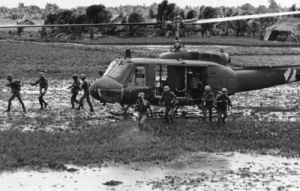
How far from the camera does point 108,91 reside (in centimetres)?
2272

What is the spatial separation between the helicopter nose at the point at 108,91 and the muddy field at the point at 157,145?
78cm

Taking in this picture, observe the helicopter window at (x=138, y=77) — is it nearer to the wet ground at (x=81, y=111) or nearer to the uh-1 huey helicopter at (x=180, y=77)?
the uh-1 huey helicopter at (x=180, y=77)

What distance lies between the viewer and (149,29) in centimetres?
7844

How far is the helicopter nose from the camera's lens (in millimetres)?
22750

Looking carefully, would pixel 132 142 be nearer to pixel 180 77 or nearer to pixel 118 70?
pixel 118 70

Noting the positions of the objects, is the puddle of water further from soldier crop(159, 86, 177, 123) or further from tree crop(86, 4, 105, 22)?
A: tree crop(86, 4, 105, 22)

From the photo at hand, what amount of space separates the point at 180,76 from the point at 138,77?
5.57 ft

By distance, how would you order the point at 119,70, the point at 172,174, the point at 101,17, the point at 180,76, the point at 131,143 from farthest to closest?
the point at 101,17, the point at 180,76, the point at 119,70, the point at 131,143, the point at 172,174

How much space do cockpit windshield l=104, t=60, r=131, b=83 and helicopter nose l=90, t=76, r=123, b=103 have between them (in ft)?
0.85

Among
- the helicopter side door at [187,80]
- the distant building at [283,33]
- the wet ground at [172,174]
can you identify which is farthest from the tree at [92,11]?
the wet ground at [172,174]

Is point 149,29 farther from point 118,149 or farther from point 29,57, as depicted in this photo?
point 118,149

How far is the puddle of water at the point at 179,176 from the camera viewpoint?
1477cm

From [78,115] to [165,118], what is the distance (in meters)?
3.61

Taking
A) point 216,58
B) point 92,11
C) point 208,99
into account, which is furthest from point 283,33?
point 208,99
